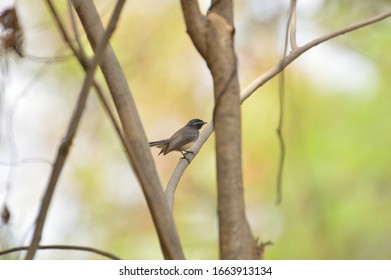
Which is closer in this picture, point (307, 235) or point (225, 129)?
point (225, 129)

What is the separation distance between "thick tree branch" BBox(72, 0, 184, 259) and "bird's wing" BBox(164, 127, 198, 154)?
1.24m

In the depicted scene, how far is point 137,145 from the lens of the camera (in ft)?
2.55

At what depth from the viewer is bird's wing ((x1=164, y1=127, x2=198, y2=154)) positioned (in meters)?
2.24

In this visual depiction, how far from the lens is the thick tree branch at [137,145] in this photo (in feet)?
2.32

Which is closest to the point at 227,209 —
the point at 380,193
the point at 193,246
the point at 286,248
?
the point at 286,248

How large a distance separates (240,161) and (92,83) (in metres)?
0.19

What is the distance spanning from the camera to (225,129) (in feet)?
2.37

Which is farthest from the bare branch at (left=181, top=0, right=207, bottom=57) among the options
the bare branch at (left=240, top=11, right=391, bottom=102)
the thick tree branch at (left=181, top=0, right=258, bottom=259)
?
the bare branch at (left=240, top=11, right=391, bottom=102)

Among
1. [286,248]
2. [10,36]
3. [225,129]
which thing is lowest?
[225,129]

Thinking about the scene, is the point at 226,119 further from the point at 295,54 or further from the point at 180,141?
the point at 180,141

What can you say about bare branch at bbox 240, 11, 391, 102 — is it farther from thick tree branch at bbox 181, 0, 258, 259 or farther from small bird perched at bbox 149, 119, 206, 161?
small bird perched at bbox 149, 119, 206, 161

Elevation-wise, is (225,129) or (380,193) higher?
(380,193)

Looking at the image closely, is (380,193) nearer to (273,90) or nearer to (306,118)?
(306,118)

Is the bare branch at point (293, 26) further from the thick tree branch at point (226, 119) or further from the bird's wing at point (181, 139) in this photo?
the bird's wing at point (181, 139)
